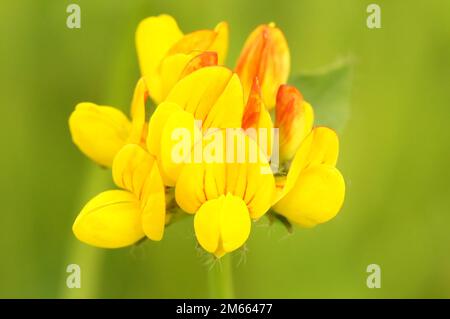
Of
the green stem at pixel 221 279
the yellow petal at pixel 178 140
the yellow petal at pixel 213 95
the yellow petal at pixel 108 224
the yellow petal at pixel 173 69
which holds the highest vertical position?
the yellow petal at pixel 173 69

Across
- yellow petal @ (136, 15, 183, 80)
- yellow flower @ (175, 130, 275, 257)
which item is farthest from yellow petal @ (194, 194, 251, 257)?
yellow petal @ (136, 15, 183, 80)

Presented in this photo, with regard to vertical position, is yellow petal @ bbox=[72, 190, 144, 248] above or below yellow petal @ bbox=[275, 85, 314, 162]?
below

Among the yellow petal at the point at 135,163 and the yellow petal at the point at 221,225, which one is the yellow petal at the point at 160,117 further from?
the yellow petal at the point at 221,225

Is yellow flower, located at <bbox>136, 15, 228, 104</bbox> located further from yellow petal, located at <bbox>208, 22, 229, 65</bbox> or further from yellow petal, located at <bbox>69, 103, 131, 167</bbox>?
yellow petal, located at <bbox>69, 103, 131, 167</bbox>

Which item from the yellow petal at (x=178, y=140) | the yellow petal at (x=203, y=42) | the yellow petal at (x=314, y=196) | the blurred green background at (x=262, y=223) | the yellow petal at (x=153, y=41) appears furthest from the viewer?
the blurred green background at (x=262, y=223)

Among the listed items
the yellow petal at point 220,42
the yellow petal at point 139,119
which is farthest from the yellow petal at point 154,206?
the yellow petal at point 220,42

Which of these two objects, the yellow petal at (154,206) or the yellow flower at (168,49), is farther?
the yellow flower at (168,49)
